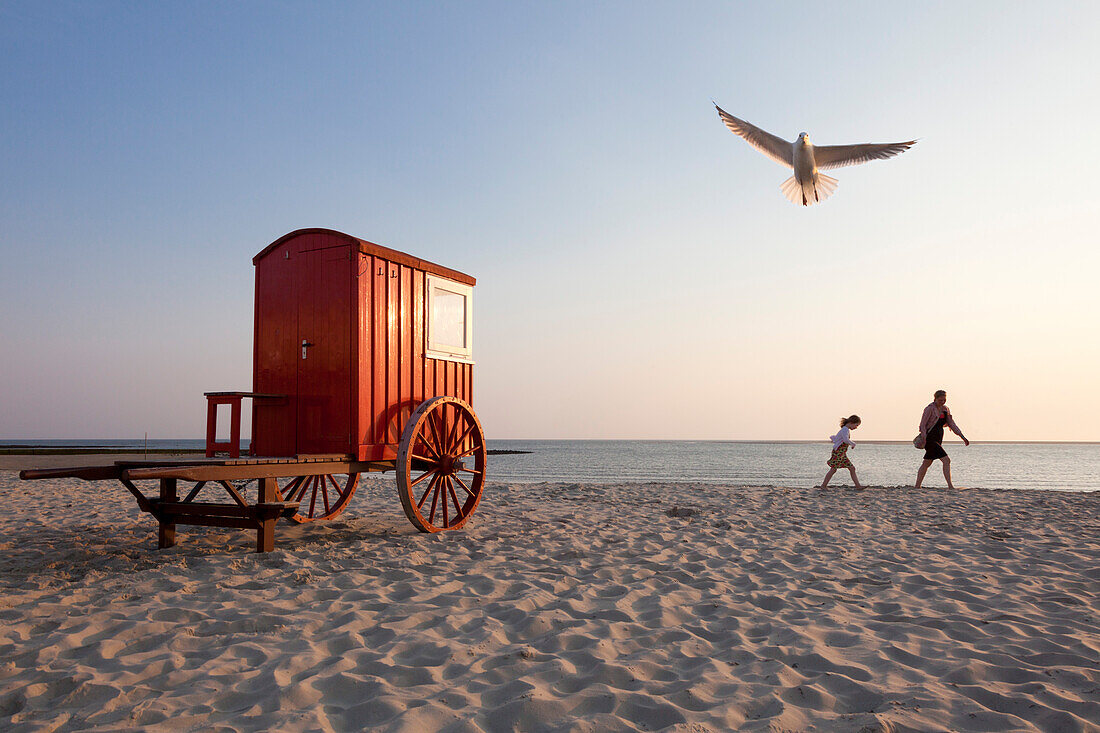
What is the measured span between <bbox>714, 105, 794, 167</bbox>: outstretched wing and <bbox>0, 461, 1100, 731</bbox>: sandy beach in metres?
5.87

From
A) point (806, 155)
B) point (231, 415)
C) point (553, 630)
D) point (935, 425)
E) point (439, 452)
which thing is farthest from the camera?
point (935, 425)

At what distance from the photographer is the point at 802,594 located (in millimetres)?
4480

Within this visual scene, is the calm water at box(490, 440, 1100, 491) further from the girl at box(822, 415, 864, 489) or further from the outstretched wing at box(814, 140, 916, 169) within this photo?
the outstretched wing at box(814, 140, 916, 169)

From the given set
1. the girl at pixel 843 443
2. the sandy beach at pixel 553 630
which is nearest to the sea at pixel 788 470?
the girl at pixel 843 443

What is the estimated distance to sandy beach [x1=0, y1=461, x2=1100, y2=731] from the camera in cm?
264

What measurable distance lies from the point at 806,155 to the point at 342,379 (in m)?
7.26

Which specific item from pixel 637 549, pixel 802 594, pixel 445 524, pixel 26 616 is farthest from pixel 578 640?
pixel 445 524

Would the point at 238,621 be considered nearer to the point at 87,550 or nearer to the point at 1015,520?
the point at 87,550

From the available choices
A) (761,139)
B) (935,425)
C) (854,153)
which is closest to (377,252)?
(761,139)

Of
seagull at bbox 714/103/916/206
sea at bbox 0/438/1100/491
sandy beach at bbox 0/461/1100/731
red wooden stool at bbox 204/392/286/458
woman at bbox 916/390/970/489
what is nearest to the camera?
sandy beach at bbox 0/461/1100/731

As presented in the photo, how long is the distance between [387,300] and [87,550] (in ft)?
11.5

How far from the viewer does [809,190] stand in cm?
996

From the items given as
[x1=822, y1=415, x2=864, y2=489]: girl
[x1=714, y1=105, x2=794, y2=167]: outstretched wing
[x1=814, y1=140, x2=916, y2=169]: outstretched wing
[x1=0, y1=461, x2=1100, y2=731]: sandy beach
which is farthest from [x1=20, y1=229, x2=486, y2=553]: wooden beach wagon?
[x1=822, y1=415, x2=864, y2=489]: girl

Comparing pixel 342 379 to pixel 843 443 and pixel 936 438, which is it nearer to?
pixel 843 443
